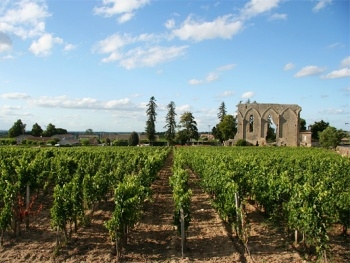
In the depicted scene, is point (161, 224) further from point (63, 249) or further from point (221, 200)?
point (63, 249)

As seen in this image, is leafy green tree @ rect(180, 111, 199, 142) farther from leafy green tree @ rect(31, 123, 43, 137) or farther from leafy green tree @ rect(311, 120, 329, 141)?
leafy green tree @ rect(31, 123, 43, 137)

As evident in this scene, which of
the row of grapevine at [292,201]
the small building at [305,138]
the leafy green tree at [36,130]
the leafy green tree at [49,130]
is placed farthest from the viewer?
the leafy green tree at [49,130]

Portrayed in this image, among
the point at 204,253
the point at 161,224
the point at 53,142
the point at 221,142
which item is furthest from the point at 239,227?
the point at 221,142

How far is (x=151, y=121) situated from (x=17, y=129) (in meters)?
46.7

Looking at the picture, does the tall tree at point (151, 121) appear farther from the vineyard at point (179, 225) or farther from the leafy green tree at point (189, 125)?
the vineyard at point (179, 225)

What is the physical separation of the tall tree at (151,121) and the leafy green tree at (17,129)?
4537cm

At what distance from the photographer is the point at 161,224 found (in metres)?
10.7

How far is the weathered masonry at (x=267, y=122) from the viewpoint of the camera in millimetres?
67938

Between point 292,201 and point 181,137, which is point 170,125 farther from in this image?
point 292,201

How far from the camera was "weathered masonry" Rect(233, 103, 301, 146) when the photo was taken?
223 feet

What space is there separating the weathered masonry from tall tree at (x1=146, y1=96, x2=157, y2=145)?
22.3 meters

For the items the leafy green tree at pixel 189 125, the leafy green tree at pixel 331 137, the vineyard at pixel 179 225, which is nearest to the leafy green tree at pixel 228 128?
the leafy green tree at pixel 189 125

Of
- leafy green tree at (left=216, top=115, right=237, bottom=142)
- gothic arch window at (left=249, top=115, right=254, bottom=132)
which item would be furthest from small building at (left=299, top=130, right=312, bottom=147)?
leafy green tree at (left=216, top=115, right=237, bottom=142)

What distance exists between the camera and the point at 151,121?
82.7 metres
